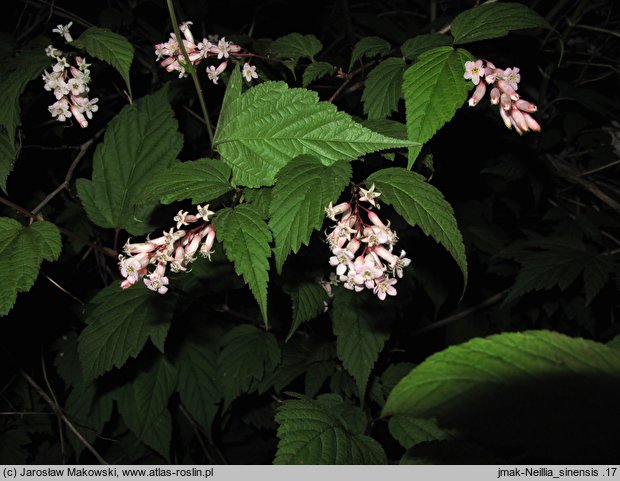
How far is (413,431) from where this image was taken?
1.83 meters

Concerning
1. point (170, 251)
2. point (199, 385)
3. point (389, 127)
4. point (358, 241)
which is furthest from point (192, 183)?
point (199, 385)

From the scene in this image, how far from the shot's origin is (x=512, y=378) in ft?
1.59

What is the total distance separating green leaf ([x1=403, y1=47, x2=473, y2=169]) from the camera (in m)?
1.18

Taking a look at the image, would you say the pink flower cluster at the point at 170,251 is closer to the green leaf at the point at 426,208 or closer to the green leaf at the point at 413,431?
the green leaf at the point at 426,208

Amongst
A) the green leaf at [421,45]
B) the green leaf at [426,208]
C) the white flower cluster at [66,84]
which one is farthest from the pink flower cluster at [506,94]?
the white flower cluster at [66,84]

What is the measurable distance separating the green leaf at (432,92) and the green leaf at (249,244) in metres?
0.39

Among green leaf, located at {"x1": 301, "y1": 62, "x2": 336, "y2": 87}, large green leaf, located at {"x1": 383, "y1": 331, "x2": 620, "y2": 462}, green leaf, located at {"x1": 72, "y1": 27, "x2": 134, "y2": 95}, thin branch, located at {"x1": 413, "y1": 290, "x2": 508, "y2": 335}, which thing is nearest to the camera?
large green leaf, located at {"x1": 383, "y1": 331, "x2": 620, "y2": 462}

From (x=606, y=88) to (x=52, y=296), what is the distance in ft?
12.5

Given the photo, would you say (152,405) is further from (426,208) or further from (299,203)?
(426,208)

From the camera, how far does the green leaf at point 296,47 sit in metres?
1.84

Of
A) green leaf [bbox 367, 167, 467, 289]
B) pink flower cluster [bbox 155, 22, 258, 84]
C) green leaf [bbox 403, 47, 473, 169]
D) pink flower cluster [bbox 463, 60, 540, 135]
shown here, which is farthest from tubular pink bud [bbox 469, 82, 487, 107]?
pink flower cluster [bbox 155, 22, 258, 84]

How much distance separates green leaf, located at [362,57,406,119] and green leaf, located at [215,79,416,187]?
1.04 ft

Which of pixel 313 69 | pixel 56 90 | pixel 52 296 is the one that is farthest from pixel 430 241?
pixel 52 296

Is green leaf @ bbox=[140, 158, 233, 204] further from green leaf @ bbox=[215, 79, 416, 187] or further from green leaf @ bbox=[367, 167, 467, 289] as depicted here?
green leaf @ bbox=[367, 167, 467, 289]
